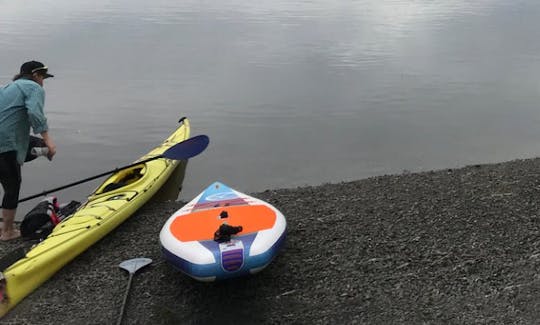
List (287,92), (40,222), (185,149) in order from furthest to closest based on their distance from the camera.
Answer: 1. (287,92)
2. (185,149)
3. (40,222)

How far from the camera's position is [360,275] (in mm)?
4789

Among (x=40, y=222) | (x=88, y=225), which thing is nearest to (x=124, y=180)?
(x=40, y=222)

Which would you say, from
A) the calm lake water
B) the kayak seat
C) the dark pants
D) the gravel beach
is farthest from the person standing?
the calm lake water

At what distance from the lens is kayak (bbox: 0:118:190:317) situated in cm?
496

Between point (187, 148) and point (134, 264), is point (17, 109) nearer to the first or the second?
point (134, 264)

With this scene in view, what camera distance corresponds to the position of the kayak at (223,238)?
14.4ft

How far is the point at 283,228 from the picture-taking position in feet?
16.6

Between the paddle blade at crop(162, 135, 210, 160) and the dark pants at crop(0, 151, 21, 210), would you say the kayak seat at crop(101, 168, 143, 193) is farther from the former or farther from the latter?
the dark pants at crop(0, 151, 21, 210)

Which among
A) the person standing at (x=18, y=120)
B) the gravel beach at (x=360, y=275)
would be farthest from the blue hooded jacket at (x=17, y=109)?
the gravel beach at (x=360, y=275)

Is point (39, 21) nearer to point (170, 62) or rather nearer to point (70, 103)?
point (170, 62)

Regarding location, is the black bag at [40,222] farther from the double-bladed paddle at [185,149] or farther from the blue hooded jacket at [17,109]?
the double-bladed paddle at [185,149]

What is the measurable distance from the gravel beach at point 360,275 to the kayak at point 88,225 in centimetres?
13

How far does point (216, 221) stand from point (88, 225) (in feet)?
5.64

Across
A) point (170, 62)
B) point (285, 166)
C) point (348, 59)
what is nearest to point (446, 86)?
point (348, 59)
